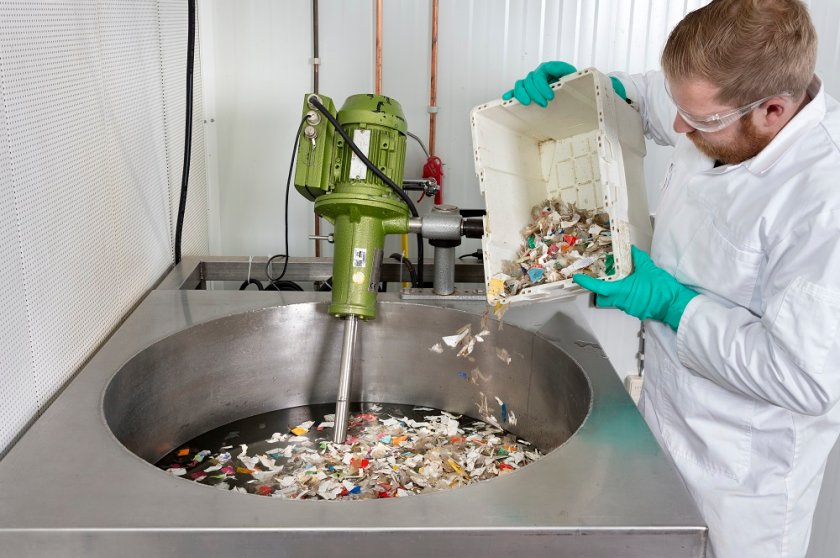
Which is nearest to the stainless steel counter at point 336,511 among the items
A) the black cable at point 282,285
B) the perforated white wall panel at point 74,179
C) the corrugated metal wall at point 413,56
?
the perforated white wall panel at point 74,179

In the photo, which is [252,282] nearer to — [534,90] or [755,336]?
[534,90]

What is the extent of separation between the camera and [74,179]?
4.30 ft

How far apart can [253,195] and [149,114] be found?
1.93 feet

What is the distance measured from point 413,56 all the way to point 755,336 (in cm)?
134

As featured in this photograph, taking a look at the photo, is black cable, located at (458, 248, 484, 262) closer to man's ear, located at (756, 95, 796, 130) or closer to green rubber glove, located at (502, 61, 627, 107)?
green rubber glove, located at (502, 61, 627, 107)

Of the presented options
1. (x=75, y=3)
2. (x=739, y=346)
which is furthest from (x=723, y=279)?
(x=75, y=3)

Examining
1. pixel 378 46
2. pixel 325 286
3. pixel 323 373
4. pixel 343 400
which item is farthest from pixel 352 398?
pixel 378 46

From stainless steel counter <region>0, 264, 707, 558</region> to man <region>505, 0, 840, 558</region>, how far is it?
283 millimetres

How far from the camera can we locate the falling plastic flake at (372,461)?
4.40 ft

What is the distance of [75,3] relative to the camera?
4.33 feet

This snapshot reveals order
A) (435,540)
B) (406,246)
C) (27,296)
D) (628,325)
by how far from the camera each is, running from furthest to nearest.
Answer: (628,325) → (406,246) → (27,296) → (435,540)

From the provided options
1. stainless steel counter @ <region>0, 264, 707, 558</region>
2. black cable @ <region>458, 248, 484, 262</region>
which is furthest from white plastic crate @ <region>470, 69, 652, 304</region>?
black cable @ <region>458, 248, 484, 262</region>

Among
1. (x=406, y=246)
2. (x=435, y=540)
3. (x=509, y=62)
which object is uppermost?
(x=509, y=62)

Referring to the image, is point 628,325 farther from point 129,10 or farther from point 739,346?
point 129,10
